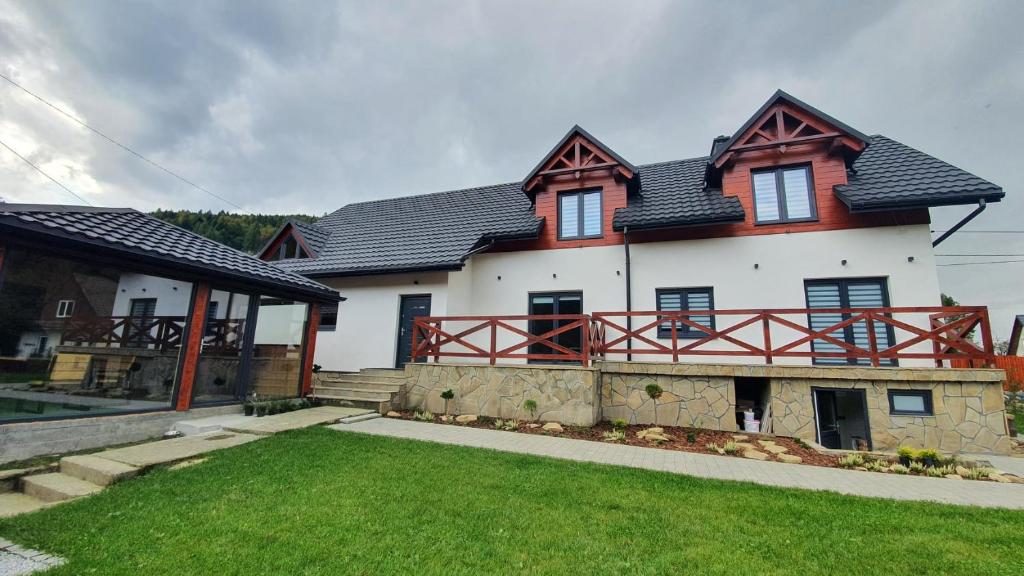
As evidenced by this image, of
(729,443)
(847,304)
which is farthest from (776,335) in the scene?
(729,443)

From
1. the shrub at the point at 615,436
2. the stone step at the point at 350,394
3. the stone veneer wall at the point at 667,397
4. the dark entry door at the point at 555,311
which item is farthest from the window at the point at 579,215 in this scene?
the stone step at the point at 350,394

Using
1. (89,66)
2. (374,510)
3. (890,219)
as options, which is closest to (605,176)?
(890,219)

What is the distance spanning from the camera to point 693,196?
A: 35.7ft

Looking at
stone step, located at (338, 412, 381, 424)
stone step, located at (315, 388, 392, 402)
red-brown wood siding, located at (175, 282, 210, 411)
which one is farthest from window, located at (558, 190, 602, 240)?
red-brown wood siding, located at (175, 282, 210, 411)

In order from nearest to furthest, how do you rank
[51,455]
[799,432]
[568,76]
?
[51,455], [799,432], [568,76]

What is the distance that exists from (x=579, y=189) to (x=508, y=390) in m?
6.30

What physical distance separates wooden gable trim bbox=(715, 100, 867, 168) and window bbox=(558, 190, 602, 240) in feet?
10.7

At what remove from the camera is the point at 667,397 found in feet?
26.7

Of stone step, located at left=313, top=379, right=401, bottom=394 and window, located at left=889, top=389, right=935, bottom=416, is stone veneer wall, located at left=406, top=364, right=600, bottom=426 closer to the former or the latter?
stone step, located at left=313, top=379, right=401, bottom=394

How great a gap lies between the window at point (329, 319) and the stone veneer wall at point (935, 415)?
1129 cm

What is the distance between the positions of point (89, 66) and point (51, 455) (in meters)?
11.4

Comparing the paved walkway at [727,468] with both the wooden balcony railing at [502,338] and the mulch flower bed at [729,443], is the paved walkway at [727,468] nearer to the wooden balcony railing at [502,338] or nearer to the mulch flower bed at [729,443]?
the mulch flower bed at [729,443]

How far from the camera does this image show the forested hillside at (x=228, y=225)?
27188 millimetres

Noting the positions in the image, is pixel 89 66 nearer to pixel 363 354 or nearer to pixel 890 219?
pixel 363 354
